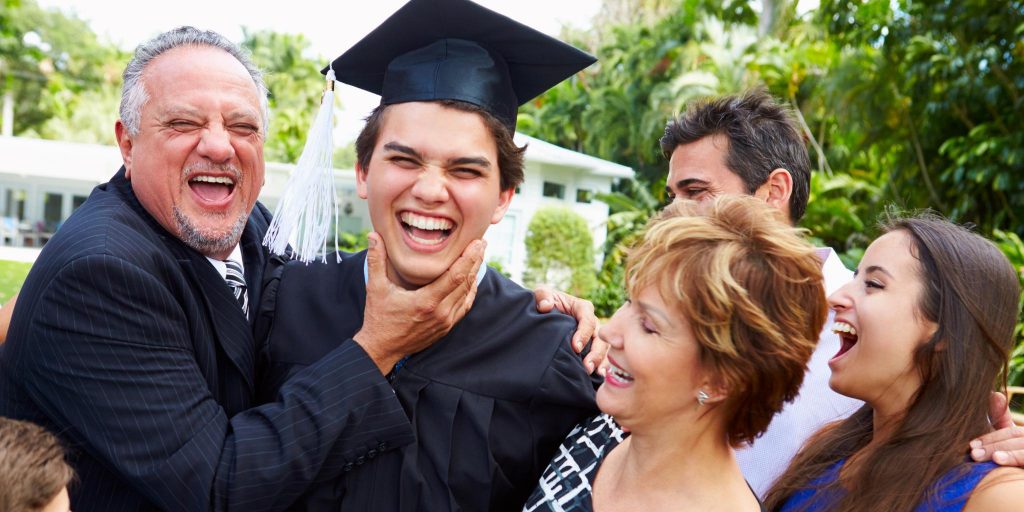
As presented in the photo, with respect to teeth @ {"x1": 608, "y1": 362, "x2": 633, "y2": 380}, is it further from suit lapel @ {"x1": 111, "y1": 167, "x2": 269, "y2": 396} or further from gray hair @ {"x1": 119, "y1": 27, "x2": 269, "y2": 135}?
gray hair @ {"x1": 119, "y1": 27, "x2": 269, "y2": 135}

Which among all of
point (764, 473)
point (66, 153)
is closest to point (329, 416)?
point (764, 473)

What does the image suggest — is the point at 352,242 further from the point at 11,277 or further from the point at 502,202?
the point at 502,202

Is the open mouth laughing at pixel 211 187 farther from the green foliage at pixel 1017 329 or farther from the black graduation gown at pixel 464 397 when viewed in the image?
the green foliage at pixel 1017 329

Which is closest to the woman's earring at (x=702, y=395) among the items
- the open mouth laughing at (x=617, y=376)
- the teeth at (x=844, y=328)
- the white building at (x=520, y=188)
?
the open mouth laughing at (x=617, y=376)

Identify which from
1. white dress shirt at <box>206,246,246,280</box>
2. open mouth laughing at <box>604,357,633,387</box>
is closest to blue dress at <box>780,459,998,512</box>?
open mouth laughing at <box>604,357,633,387</box>

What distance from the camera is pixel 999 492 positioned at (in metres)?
1.79

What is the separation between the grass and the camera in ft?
38.7

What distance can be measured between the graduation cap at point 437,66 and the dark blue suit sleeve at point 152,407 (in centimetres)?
60

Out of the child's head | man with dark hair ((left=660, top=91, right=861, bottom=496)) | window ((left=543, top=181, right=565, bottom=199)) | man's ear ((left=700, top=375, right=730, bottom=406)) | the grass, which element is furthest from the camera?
window ((left=543, top=181, right=565, bottom=199))

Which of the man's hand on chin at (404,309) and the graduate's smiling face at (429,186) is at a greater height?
the graduate's smiling face at (429,186)

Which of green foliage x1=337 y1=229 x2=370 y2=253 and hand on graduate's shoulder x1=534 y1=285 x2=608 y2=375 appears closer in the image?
hand on graduate's shoulder x1=534 y1=285 x2=608 y2=375

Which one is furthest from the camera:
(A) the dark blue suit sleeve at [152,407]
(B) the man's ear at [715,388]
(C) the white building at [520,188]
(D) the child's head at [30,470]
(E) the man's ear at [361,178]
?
(C) the white building at [520,188]

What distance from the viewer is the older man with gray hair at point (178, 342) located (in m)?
1.80

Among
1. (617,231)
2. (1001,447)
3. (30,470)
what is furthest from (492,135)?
(617,231)
